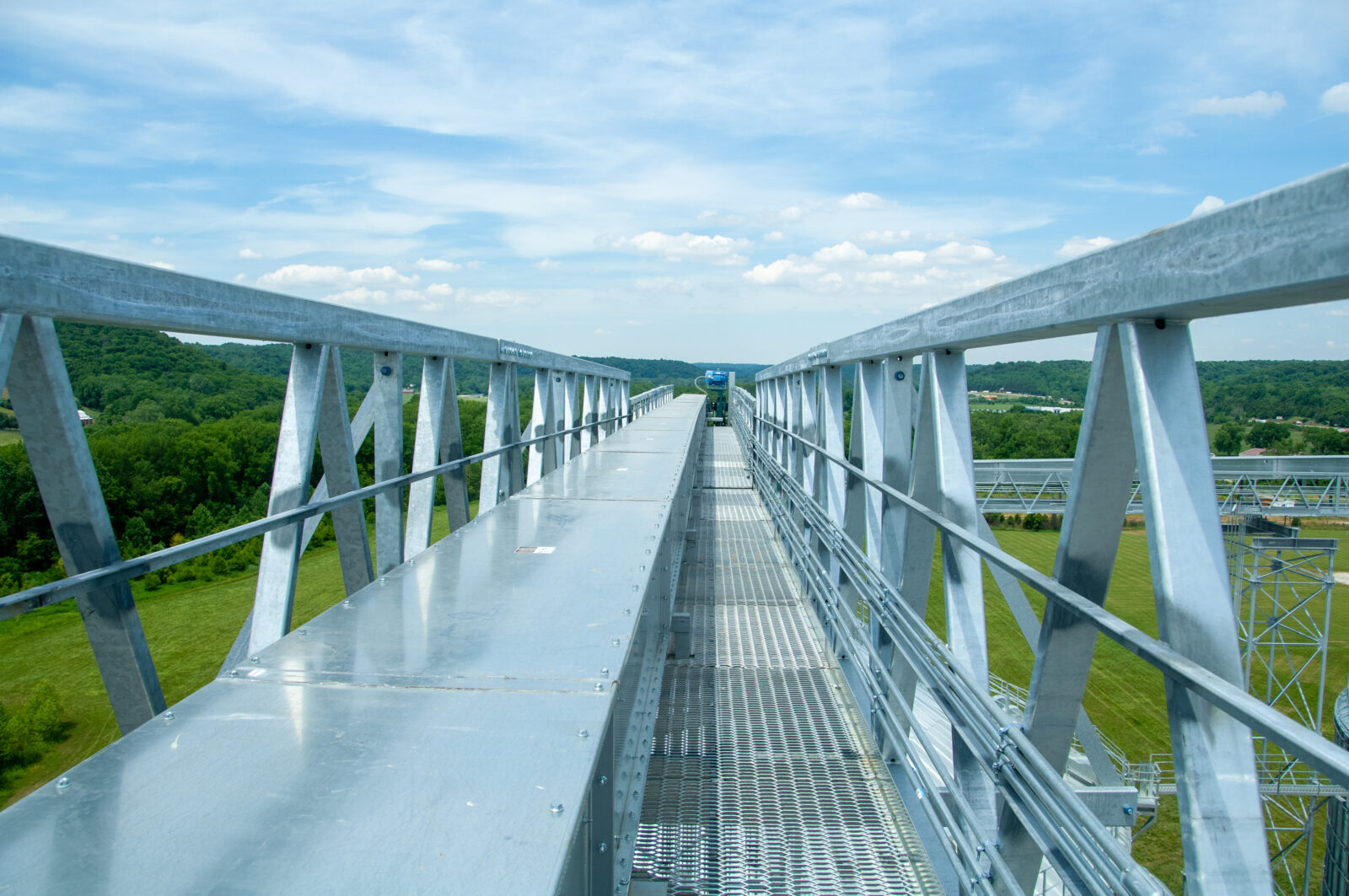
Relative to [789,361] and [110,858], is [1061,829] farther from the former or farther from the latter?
[789,361]

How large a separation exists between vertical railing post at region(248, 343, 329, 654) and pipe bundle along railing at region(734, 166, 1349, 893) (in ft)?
7.82

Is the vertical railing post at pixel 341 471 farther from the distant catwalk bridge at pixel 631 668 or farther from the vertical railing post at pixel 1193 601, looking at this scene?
the vertical railing post at pixel 1193 601

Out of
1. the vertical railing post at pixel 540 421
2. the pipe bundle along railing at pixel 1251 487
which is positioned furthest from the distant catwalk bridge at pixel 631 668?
the pipe bundle along railing at pixel 1251 487

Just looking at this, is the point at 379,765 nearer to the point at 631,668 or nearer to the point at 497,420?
the point at 631,668

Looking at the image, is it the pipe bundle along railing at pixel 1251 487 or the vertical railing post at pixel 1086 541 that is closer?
the vertical railing post at pixel 1086 541

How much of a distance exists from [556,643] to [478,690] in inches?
13.5

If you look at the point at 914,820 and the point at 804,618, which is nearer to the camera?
the point at 914,820

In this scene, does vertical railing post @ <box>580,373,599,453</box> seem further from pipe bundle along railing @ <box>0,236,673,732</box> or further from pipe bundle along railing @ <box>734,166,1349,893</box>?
pipe bundle along railing @ <box>734,166,1349,893</box>

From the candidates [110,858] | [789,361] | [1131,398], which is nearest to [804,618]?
[789,361]

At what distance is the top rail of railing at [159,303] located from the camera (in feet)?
5.88

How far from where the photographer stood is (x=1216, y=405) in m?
2.43

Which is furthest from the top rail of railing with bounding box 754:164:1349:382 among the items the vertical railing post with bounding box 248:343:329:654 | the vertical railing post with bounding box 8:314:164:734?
the vertical railing post with bounding box 248:343:329:654

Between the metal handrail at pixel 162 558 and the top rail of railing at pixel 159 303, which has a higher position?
the top rail of railing at pixel 159 303

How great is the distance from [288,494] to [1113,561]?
2.85 metres
